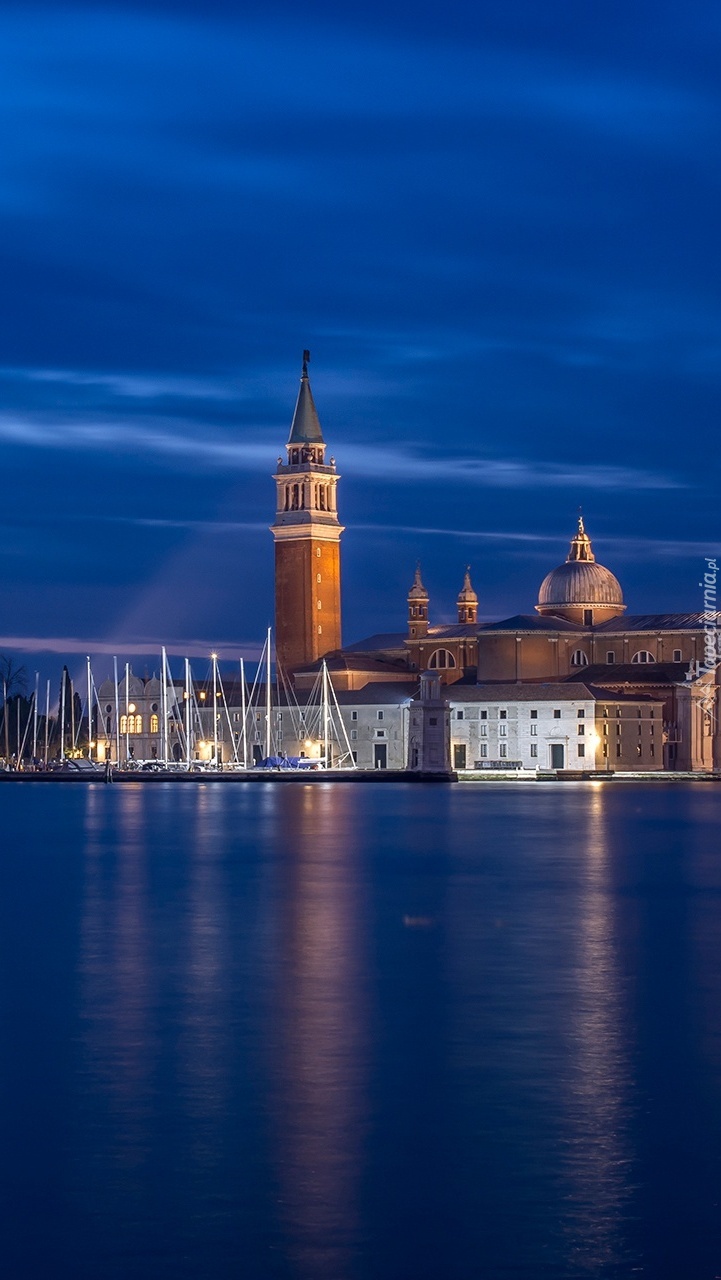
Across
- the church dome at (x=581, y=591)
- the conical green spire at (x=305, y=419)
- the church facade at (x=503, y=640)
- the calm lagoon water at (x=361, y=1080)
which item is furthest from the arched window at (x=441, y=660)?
the calm lagoon water at (x=361, y=1080)

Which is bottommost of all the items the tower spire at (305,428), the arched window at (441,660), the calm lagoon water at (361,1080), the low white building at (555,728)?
the calm lagoon water at (361,1080)

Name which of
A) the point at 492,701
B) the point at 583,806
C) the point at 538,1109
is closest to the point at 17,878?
the point at 538,1109

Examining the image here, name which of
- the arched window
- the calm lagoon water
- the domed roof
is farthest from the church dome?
the calm lagoon water

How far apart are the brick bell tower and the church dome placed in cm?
886

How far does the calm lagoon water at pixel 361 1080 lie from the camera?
26.4ft

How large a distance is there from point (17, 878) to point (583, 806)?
27.0m

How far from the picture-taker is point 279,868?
27984 mm

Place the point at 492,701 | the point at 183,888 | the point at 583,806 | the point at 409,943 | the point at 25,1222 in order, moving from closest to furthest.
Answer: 1. the point at 25,1222
2. the point at 409,943
3. the point at 183,888
4. the point at 583,806
5. the point at 492,701

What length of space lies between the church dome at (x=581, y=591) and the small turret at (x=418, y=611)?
5.03m

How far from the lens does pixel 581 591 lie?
78938 millimetres

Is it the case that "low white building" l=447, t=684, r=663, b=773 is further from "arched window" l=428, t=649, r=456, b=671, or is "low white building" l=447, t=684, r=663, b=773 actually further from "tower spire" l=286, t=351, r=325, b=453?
"tower spire" l=286, t=351, r=325, b=453

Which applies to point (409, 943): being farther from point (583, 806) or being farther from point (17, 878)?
point (583, 806)

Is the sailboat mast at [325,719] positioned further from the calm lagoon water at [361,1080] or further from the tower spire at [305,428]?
the calm lagoon water at [361,1080]

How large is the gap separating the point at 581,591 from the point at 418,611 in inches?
288
